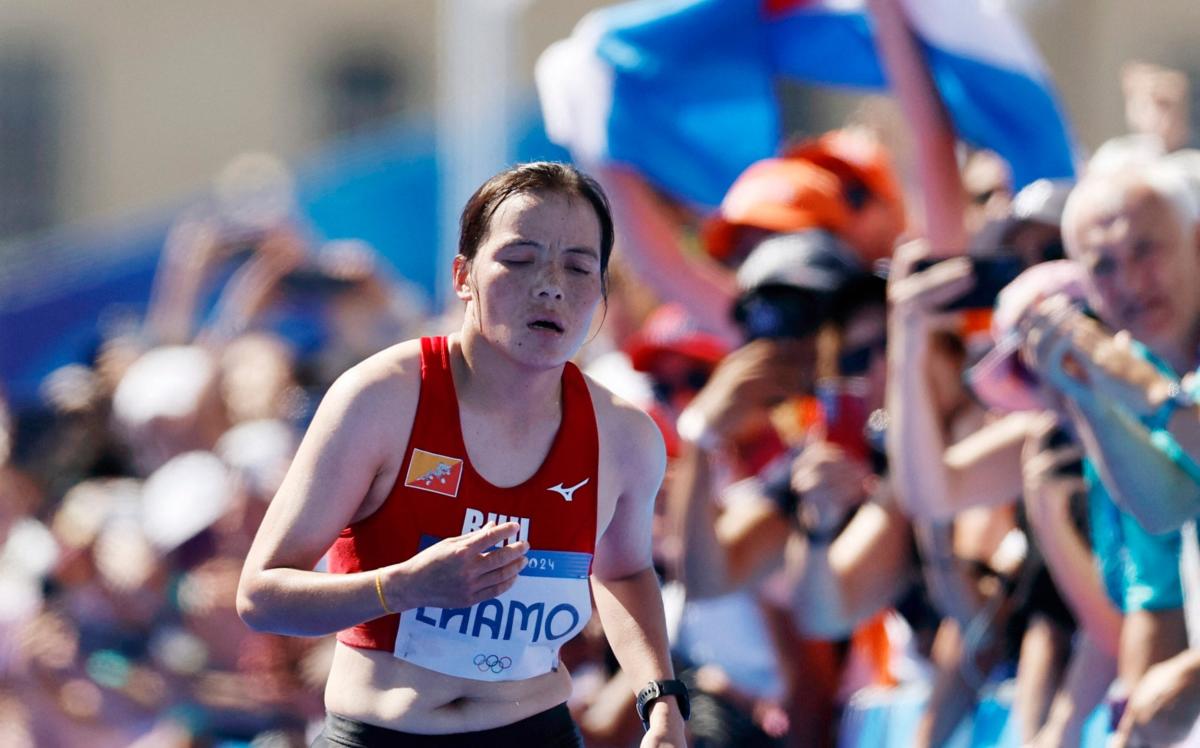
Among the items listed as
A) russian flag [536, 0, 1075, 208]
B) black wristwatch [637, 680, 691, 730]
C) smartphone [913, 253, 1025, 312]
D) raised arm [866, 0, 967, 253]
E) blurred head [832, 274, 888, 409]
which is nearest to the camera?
black wristwatch [637, 680, 691, 730]

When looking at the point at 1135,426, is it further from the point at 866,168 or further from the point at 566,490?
the point at 866,168

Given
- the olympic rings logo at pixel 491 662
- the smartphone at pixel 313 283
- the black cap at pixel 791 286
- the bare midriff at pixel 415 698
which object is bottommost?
the smartphone at pixel 313 283

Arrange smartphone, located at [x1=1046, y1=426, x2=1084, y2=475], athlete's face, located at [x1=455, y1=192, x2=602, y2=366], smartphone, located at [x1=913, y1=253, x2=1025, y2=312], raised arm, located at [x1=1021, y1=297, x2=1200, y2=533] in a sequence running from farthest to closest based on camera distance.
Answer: smartphone, located at [x1=913, y1=253, x2=1025, y2=312]
smartphone, located at [x1=1046, y1=426, x2=1084, y2=475]
raised arm, located at [x1=1021, y1=297, x2=1200, y2=533]
athlete's face, located at [x1=455, y1=192, x2=602, y2=366]

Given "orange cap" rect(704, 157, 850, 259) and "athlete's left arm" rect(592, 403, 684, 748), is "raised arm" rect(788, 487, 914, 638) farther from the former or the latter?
"athlete's left arm" rect(592, 403, 684, 748)

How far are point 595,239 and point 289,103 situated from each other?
18.9 meters

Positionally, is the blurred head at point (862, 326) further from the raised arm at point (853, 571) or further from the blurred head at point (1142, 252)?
the blurred head at point (1142, 252)

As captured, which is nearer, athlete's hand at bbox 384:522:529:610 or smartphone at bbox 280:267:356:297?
athlete's hand at bbox 384:522:529:610

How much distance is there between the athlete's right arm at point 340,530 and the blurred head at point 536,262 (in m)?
0.21

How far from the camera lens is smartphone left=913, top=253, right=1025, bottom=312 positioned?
4.88 metres

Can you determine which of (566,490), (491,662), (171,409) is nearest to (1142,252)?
(566,490)

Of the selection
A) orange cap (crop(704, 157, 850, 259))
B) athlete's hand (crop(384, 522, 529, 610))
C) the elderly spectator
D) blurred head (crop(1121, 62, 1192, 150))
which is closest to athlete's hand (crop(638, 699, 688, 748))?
athlete's hand (crop(384, 522, 529, 610))

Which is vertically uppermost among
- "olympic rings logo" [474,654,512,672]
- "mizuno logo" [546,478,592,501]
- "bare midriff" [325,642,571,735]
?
"mizuno logo" [546,478,592,501]

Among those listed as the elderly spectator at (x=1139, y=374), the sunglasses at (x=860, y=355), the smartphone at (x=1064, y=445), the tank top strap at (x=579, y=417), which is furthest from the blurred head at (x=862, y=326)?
the tank top strap at (x=579, y=417)

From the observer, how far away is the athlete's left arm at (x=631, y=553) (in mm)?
3781
